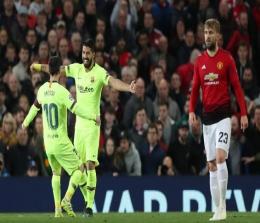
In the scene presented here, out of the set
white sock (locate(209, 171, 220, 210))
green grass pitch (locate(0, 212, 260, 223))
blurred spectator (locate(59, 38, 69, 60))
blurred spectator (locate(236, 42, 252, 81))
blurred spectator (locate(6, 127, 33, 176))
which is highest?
blurred spectator (locate(59, 38, 69, 60))

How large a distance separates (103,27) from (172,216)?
26.5 ft

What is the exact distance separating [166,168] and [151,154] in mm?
412

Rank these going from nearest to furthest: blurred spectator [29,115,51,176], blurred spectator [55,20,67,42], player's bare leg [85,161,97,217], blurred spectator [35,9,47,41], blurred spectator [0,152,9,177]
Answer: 1. player's bare leg [85,161,97,217]
2. blurred spectator [0,152,9,177]
3. blurred spectator [29,115,51,176]
4. blurred spectator [55,20,67,42]
5. blurred spectator [35,9,47,41]

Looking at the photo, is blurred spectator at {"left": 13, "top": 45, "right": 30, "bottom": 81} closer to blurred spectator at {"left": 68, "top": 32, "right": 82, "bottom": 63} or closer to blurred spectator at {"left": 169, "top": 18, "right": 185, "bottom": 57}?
blurred spectator at {"left": 68, "top": 32, "right": 82, "bottom": 63}

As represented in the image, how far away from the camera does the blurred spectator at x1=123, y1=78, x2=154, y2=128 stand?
2305cm

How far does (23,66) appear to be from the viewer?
24.1 metres

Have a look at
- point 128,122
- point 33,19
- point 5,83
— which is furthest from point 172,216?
point 33,19

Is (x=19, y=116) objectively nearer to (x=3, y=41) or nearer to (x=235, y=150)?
(x=3, y=41)

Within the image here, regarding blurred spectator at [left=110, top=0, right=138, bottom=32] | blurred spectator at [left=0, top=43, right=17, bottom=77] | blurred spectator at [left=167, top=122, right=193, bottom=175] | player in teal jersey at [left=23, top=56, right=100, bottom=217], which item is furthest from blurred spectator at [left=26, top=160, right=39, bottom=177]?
blurred spectator at [left=110, top=0, right=138, bottom=32]

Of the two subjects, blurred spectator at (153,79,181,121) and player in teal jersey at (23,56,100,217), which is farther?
blurred spectator at (153,79,181,121)

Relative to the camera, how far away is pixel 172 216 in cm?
1788

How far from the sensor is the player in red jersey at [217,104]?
51.9 ft

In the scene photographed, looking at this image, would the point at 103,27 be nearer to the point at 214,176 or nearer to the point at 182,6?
the point at 182,6

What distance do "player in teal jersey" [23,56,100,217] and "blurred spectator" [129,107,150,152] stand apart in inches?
173
